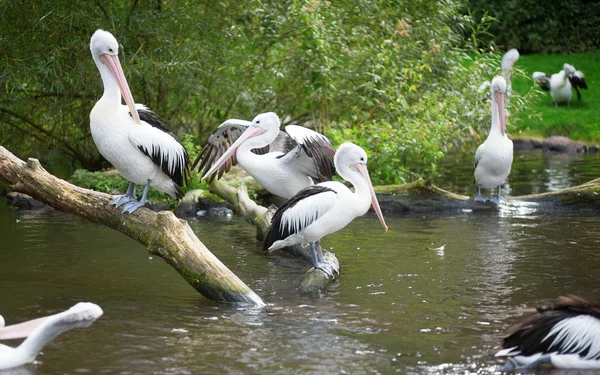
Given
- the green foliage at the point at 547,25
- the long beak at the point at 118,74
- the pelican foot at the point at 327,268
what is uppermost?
the green foliage at the point at 547,25

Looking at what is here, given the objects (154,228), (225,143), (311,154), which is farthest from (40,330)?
(225,143)

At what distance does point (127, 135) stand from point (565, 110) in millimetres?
13246

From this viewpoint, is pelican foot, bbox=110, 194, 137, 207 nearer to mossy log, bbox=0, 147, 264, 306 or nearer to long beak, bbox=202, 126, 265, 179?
mossy log, bbox=0, 147, 264, 306

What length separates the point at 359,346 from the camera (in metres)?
4.57

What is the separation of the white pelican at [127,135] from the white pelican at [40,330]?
1.52 m

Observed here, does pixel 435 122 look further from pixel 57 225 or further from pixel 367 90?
pixel 57 225

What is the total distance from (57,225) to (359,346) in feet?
16.6

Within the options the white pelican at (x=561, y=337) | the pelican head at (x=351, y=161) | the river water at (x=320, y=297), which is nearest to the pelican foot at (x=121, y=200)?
the river water at (x=320, y=297)

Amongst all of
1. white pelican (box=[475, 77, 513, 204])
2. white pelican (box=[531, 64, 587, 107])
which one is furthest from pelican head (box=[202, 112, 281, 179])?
white pelican (box=[531, 64, 587, 107])

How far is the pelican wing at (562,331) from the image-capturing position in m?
4.07

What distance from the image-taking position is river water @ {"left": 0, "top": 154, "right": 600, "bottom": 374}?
438 centimetres

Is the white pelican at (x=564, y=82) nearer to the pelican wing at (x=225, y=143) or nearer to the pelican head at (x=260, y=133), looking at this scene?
the pelican wing at (x=225, y=143)

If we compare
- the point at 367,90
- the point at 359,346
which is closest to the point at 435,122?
the point at 367,90

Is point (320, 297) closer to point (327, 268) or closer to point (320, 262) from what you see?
point (327, 268)
